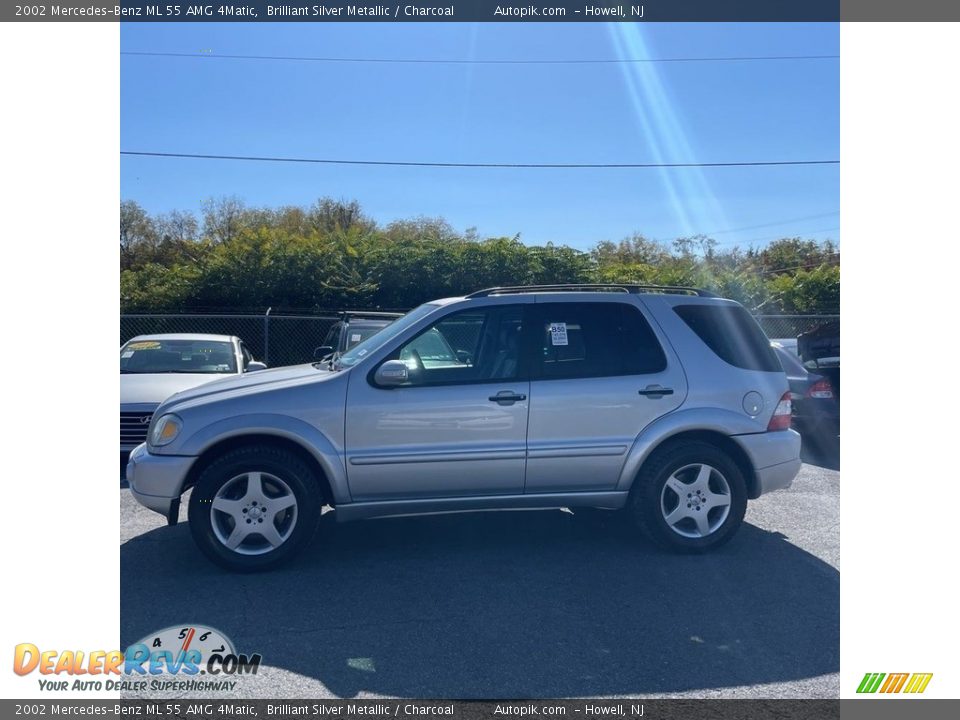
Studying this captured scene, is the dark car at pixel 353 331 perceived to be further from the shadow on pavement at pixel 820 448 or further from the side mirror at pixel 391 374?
the shadow on pavement at pixel 820 448

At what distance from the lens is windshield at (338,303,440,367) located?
5.93 metres

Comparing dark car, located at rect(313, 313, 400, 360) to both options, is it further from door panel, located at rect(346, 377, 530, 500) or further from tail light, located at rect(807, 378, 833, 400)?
tail light, located at rect(807, 378, 833, 400)

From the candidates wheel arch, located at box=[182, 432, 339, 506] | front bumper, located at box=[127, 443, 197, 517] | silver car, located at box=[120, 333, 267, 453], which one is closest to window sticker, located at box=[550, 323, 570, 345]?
wheel arch, located at box=[182, 432, 339, 506]

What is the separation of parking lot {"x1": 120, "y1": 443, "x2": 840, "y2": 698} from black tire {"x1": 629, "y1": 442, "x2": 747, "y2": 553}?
0.45 ft

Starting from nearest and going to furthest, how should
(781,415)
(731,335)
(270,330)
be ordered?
(781,415) → (731,335) → (270,330)

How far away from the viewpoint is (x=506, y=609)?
4.85m

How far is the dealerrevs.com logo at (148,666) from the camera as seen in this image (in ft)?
12.9

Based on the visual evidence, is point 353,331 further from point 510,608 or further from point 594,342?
point 510,608

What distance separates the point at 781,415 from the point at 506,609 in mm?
2622

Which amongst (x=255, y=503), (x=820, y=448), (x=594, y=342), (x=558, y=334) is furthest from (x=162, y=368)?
(x=820, y=448)

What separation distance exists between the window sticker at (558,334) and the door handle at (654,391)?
632 mm

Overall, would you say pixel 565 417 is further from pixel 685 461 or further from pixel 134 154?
pixel 134 154

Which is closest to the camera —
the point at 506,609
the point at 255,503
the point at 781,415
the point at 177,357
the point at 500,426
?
the point at 506,609

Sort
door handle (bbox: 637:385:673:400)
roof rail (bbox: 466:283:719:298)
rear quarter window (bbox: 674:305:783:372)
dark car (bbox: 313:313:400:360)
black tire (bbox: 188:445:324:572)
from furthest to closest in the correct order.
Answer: dark car (bbox: 313:313:400:360) < roof rail (bbox: 466:283:719:298) < rear quarter window (bbox: 674:305:783:372) < door handle (bbox: 637:385:673:400) < black tire (bbox: 188:445:324:572)
